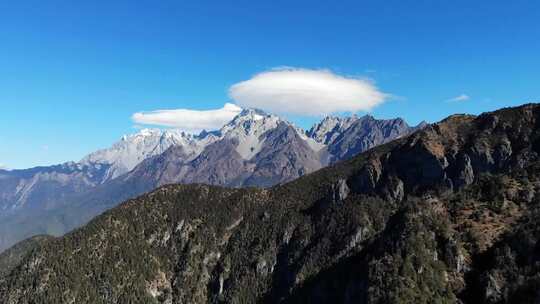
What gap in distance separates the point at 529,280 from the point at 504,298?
1585 cm

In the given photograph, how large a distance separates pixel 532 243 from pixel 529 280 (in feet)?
90.6

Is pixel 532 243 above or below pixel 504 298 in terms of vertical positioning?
above

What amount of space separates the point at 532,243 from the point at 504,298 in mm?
23664

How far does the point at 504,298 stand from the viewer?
617 feet

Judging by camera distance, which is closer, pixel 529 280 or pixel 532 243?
pixel 529 280

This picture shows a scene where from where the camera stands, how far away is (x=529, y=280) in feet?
574

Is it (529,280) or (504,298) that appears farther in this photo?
(504,298)

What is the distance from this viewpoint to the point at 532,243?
199 m
